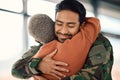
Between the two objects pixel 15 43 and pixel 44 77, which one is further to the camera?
pixel 15 43

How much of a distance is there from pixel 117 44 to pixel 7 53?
1328mm

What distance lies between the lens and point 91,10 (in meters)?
3.12

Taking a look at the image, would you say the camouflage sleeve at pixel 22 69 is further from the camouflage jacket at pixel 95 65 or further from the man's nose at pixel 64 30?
the man's nose at pixel 64 30

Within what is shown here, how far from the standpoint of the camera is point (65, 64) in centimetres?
104

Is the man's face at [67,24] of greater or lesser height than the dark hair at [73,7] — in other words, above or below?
below

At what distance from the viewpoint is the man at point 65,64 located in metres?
1.05

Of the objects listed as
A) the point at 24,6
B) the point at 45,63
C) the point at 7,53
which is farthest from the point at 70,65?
the point at 24,6

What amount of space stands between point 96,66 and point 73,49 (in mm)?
100

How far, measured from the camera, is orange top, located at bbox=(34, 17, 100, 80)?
1056mm

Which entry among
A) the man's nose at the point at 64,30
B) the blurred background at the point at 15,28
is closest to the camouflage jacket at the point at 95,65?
the man's nose at the point at 64,30

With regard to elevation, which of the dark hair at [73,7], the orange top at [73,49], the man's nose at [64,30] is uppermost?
the dark hair at [73,7]

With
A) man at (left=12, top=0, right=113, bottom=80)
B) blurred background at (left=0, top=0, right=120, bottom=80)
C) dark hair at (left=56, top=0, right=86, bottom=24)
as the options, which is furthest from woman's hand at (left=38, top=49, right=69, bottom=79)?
blurred background at (left=0, top=0, right=120, bottom=80)

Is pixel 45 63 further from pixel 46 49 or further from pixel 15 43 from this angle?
pixel 15 43

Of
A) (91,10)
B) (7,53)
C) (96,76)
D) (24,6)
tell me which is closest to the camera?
(96,76)
